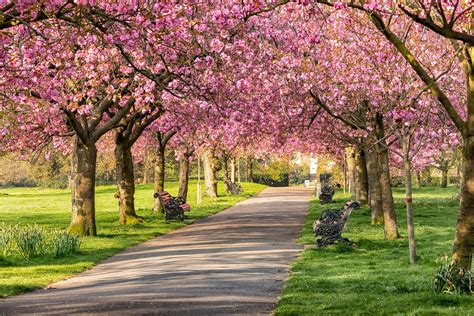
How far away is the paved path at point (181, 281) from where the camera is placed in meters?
11.2

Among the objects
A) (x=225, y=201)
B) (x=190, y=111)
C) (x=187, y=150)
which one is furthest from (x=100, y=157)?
(x=190, y=111)

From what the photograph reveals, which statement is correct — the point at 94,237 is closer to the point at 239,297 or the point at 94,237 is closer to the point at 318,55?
the point at 318,55

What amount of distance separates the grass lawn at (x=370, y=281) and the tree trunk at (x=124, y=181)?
1082cm

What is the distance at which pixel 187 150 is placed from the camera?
44344mm

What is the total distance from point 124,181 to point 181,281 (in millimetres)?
19883

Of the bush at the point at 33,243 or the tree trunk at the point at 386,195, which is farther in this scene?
the tree trunk at the point at 386,195

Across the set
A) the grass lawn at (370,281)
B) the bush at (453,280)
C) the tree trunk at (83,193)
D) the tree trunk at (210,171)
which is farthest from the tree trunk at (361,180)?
the bush at (453,280)

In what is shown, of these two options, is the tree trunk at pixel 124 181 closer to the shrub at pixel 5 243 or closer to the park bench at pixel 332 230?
the shrub at pixel 5 243

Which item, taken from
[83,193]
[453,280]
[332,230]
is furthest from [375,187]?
[453,280]

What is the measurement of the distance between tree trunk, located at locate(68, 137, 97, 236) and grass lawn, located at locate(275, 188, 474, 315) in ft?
24.9

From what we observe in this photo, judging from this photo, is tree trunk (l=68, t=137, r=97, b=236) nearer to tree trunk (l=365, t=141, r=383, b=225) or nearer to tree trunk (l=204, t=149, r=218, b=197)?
tree trunk (l=365, t=141, r=383, b=225)

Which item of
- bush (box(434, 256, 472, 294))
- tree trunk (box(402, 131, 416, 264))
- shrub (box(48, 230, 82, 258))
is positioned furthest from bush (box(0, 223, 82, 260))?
bush (box(434, 256, 472, 294))

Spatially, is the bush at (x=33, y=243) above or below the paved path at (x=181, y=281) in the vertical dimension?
above

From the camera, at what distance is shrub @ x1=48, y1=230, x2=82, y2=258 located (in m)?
19.6
